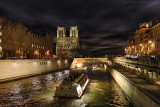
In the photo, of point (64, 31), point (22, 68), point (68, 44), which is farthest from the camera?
point (64, 31)

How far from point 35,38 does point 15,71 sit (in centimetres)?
5046

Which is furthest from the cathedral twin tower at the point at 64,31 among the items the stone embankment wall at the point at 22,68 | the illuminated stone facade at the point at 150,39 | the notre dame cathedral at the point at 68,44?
the stone embankment wall at the point at 22,68

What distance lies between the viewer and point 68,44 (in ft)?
540

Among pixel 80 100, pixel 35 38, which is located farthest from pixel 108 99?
pixel 35 38

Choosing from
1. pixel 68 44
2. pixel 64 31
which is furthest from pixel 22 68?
pixel 64 31

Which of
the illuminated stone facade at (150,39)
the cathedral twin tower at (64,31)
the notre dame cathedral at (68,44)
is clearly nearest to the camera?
the illuminated stone facade at (150,39)

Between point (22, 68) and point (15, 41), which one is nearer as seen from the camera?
point (22, 68)

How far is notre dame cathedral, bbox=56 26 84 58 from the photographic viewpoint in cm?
15488

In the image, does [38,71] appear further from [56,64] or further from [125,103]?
[125,103]

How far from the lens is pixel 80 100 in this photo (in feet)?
70.6

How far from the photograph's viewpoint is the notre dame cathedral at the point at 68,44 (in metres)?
155

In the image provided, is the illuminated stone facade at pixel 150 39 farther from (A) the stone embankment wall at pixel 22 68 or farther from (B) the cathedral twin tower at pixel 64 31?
(B) the cathedral twin tower at pixel 64 31

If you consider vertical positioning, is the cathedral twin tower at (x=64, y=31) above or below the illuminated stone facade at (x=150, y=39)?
above

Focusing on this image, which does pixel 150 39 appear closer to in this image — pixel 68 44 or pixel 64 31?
pixel 68 44
